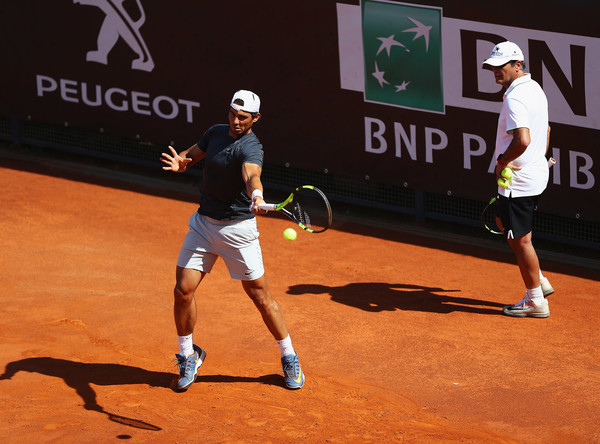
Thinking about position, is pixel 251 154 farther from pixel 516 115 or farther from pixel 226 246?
pixel 516 115

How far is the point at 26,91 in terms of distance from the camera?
1307 cm

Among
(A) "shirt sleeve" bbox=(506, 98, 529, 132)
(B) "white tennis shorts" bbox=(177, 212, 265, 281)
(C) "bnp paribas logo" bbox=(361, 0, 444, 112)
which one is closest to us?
(B) "white tennis shorts" bbox=(177, 212, 265, 281)

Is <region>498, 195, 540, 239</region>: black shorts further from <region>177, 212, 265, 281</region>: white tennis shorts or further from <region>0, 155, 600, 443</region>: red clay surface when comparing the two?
<region>177, 212, 265, 281</region>: white tennis shorts

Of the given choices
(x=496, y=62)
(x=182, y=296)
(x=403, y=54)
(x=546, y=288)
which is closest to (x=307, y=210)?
(x=182, y=296)

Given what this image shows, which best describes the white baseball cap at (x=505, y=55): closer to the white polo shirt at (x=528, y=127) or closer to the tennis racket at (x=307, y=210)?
the white polo shirt at (x=528, y=127)

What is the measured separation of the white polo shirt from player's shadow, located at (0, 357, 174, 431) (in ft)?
10.8

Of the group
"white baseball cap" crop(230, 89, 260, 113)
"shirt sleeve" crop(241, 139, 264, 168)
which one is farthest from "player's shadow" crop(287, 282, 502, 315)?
"white baseball cap" crop(230, 89, 260, 113)

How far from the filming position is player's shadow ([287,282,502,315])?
27.5 feet

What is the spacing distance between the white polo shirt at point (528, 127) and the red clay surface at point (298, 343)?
3.87 ft

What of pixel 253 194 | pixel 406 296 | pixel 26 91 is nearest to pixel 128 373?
pixel 253 194

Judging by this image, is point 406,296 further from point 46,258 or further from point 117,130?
point 117,130

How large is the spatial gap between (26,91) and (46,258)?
4431 millimetres

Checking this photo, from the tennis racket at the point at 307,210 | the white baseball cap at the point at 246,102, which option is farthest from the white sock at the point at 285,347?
the white baseball cap at the point at 246,102

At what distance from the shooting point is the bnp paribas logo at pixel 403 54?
10078 millimetres
